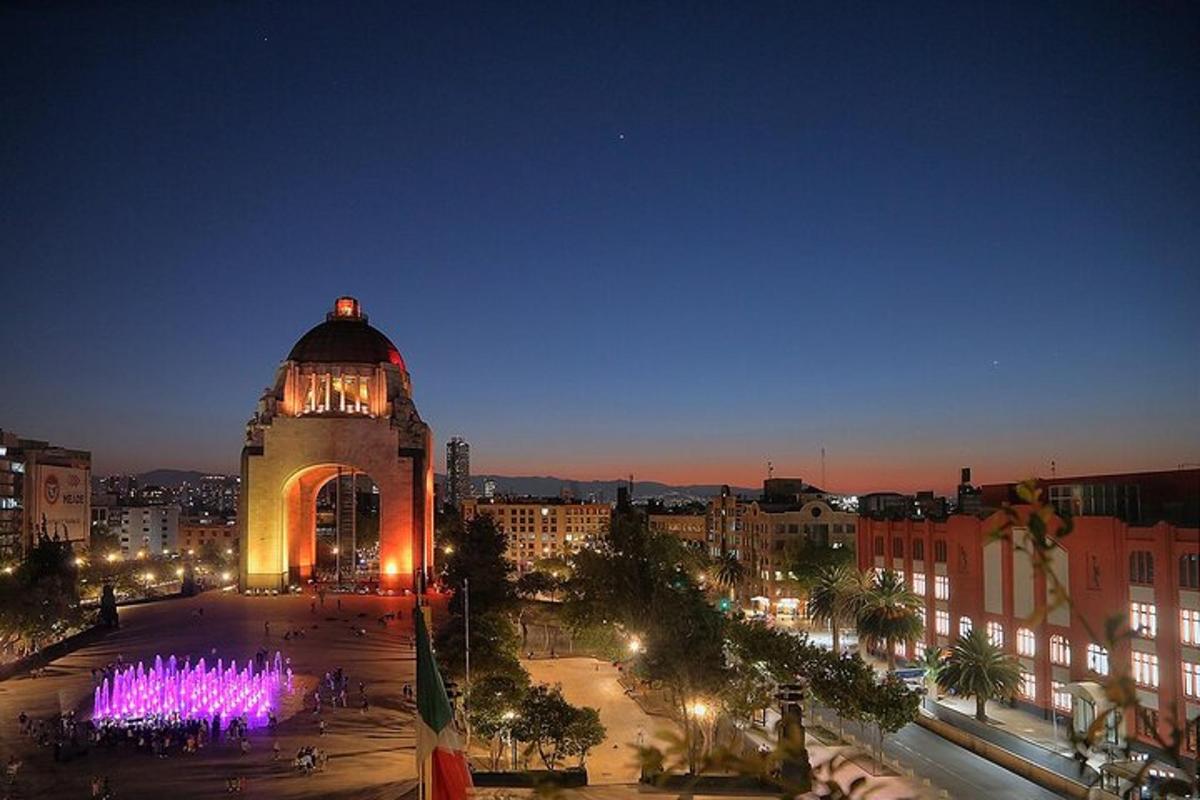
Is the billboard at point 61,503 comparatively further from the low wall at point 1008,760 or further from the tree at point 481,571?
the low wall at point 1008,760

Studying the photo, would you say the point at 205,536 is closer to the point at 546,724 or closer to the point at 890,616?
the point at 890,616

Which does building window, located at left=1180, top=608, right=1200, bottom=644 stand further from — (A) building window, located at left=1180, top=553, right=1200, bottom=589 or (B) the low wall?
(B) the low wall

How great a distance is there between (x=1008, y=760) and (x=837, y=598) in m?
17.7

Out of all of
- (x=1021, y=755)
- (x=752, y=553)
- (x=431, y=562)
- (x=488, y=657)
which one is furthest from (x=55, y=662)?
(x=752, y=553)

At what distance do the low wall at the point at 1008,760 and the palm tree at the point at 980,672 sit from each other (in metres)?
1.46

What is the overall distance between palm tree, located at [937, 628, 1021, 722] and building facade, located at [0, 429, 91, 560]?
74.4m

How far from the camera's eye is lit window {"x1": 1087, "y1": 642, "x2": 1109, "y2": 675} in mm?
34906

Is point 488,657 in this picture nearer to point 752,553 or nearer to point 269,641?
point 269,641

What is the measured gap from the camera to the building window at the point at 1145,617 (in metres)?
32.9

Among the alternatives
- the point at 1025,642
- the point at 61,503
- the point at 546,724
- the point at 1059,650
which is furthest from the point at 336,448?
the point at 1059,650

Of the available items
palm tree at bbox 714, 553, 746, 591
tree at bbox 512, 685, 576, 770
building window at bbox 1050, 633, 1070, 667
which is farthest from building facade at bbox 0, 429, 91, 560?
building window at bbox 1050, 633, 1070, 667

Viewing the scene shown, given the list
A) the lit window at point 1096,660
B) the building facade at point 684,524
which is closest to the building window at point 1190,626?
the lit window at point 1096,660

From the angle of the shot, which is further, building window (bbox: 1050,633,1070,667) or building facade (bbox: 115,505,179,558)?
building facade (bbox: 115,505,179,558)

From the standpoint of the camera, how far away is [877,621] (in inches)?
1711
